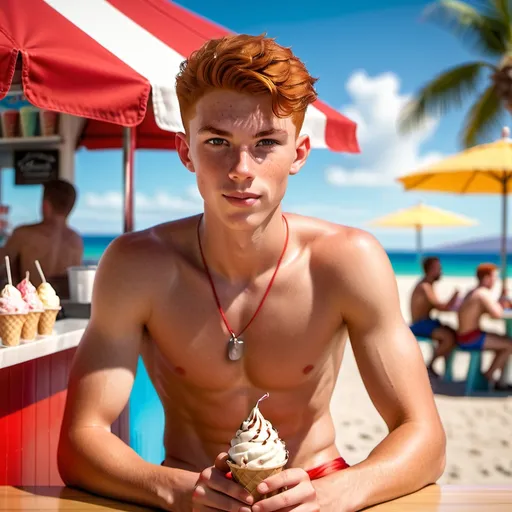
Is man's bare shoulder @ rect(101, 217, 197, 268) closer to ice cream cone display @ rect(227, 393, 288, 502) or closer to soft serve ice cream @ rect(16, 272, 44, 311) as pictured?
ice cream cone display @ rect(227, 393, 288, 502)

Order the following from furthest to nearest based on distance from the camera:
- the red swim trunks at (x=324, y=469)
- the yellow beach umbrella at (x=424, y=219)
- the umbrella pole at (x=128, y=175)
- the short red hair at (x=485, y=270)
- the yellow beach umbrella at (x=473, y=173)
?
the yellow beach umbrella at (x=424, y=219), the yellow beach umbrella at (x=473, y=173), the short red hair at (x=485, y=270), the umbrella pole at (x=128, y=175), the red swim trunks at (x=324, y=469)

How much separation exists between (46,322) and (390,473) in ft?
6.14

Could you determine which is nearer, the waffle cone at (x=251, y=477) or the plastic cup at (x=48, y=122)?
the waffle cone at (x=251, y=477)

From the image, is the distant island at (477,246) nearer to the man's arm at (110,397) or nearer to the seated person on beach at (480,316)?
the seated person on beach at (480,316)

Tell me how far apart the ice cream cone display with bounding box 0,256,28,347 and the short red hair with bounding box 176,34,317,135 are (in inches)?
49.2

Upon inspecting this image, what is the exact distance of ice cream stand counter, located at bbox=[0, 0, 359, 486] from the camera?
2686 millimetres

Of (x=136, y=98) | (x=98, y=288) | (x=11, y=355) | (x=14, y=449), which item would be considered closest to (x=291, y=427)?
(x=98, y=288)

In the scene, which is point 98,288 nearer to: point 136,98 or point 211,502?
point 211,502

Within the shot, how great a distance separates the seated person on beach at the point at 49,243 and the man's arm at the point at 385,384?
3.12 meters

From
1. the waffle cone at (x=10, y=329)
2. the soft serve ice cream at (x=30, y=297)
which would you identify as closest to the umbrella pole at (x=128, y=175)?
the soft serve ice cream at (x=30, y=297)

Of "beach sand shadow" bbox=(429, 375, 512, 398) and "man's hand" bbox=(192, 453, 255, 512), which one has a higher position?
"man's hand" bbox=(192, 453, 255, 512)

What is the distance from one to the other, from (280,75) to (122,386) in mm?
901

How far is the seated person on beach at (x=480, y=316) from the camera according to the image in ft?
25.2

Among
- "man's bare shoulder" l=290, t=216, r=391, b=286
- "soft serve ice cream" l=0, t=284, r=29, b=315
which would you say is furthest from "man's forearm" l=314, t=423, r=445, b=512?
"soft serve ice cream" l=0, t=284, r=29, b=315
